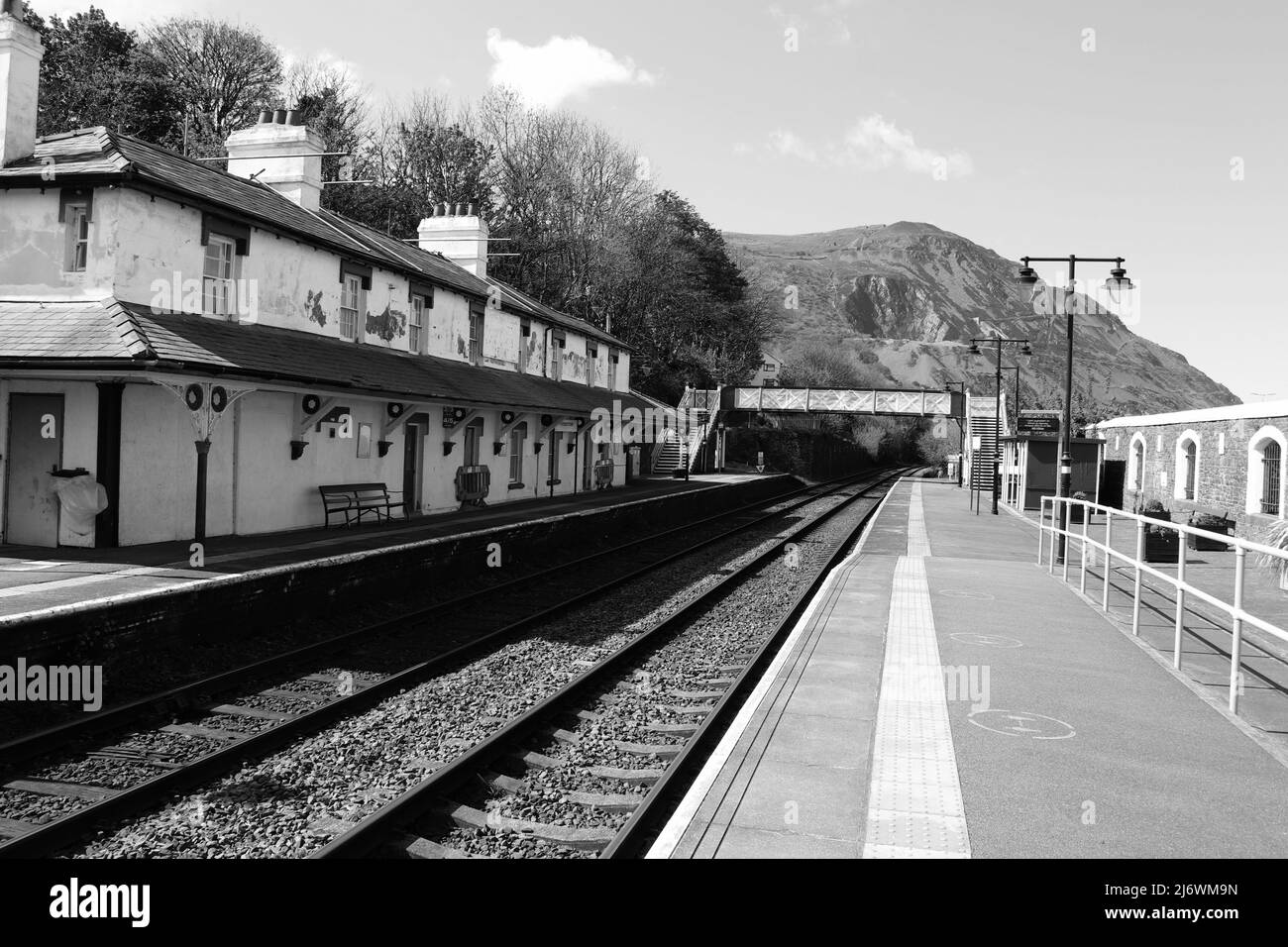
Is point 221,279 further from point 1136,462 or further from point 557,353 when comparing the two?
point 1136,462

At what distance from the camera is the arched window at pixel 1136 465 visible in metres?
34.2

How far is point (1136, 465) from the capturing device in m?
35.1

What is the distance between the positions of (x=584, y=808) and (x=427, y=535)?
12632 millimetres

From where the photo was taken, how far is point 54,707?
25.4 feet

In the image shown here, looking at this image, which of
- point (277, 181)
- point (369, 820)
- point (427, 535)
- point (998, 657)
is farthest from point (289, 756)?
point (277, 181)

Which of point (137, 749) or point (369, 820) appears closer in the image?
point (369, 820)

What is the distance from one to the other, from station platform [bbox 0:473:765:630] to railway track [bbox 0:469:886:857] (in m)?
1.26

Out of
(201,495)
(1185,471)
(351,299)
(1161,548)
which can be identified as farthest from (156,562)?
(1185,471)

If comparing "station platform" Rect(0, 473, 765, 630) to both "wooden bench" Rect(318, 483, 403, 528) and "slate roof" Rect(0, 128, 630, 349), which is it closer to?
"wooden bench" Rect(318, 483, 403, 528)

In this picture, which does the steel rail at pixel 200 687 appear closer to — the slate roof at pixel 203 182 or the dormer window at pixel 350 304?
the slate roof at pixel 203 182

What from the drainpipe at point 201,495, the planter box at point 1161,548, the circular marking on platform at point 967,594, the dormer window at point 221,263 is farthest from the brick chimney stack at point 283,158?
the planter box at point 1161,548

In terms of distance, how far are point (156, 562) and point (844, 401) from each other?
48950 millimetres

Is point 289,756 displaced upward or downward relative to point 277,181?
downward
